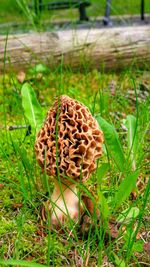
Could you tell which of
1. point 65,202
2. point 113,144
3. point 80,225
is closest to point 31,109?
point 113,144

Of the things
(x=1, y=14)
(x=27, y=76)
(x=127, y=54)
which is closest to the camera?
(x=27, y=76)

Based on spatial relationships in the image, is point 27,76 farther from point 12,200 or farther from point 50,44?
point 12,200

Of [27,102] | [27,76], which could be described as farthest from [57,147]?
[27,76]

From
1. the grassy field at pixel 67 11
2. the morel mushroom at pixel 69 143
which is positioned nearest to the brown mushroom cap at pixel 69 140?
the morel mushroom at pixel 69 143

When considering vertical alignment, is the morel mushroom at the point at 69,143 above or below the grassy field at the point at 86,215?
above

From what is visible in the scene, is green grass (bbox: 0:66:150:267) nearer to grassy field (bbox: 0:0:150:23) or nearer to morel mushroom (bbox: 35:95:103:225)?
morel mushroom (bbox: 35:95:103:225)

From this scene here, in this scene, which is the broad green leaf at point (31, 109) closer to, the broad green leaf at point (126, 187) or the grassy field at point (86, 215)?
the grassy field at point (86, 215)

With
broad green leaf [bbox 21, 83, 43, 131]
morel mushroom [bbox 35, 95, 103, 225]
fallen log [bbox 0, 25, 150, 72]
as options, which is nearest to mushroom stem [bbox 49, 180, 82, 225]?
morel mushroom [bbox 35, 95, 103, 225]

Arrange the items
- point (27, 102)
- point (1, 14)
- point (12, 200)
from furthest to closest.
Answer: point (1, 14)
point (27, 102)
point (12, 200)
